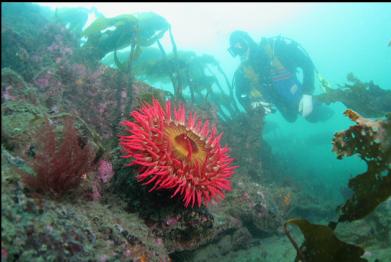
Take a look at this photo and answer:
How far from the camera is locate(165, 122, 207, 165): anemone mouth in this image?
314 cm

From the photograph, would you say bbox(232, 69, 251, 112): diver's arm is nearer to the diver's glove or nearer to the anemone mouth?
the diver's glove

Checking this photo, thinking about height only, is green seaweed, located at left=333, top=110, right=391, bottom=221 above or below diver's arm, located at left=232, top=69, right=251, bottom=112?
below

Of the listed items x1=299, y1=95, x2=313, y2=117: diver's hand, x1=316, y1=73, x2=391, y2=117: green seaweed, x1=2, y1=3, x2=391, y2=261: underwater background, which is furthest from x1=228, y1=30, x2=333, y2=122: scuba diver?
x1=316, y1=73, x2=391, y2=117: green seaweed

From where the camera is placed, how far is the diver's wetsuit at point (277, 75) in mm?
11320

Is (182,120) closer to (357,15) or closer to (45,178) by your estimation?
(45,178)

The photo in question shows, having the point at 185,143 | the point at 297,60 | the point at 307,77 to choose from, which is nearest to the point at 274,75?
the point at 297,60

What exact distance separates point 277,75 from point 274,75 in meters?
0.12

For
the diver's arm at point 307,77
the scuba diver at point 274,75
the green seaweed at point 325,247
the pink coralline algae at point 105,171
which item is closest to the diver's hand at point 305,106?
the scuba diver at point 274,75

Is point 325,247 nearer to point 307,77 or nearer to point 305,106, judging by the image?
point 305,106

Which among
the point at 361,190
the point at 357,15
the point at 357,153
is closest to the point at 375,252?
the point at 361,190

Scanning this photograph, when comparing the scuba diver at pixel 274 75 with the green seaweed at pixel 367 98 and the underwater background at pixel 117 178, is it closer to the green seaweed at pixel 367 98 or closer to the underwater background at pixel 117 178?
the underwater background at pixel 117 178

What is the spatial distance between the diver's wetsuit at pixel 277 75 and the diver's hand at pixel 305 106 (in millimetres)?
205

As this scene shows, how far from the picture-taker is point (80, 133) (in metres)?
2.89

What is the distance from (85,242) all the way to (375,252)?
4106mm
